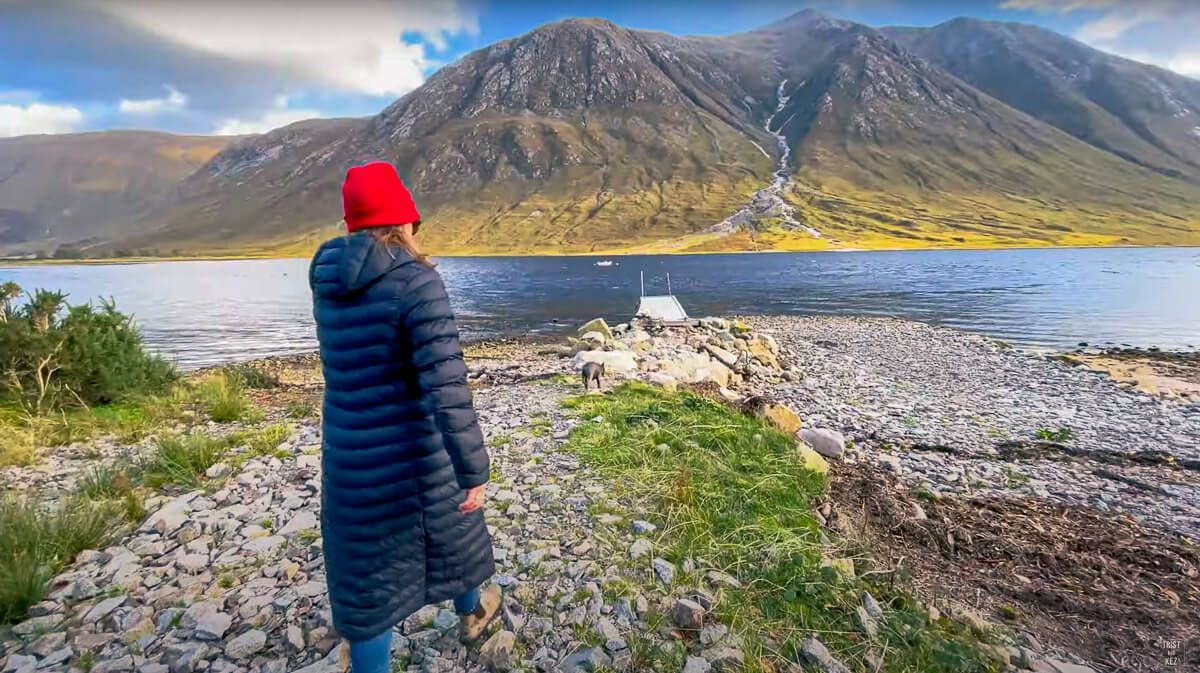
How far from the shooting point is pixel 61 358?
1001 cm

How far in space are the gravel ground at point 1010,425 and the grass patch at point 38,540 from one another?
969cm

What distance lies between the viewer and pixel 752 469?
6520 millimetres

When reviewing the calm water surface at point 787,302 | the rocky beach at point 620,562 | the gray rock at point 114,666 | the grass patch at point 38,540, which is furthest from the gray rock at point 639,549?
the calm water surface at point 787,302

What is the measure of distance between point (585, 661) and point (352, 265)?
267cm

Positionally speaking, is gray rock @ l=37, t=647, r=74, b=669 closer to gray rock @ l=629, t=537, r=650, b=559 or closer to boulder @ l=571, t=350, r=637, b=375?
gray rock @ l=629, t=537, r=650, b=559

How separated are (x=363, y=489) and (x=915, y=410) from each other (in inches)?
552

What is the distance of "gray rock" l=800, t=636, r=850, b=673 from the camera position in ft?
11.5

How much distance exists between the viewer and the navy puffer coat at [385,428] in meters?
2.79

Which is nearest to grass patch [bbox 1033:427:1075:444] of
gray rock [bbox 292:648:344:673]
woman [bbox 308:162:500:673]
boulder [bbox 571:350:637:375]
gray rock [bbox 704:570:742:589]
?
boulder [bbox 571:350:637:375]

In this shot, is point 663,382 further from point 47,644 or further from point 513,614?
point 47,644

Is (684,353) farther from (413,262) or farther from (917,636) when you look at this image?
(413,262)

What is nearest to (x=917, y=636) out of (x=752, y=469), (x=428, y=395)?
(x=752, y=469)

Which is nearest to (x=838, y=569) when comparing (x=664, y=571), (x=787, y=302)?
(x=664, y=571)

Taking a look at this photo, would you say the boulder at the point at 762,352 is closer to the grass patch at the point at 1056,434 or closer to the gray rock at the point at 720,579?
the grass patch at the point at 1056,434
